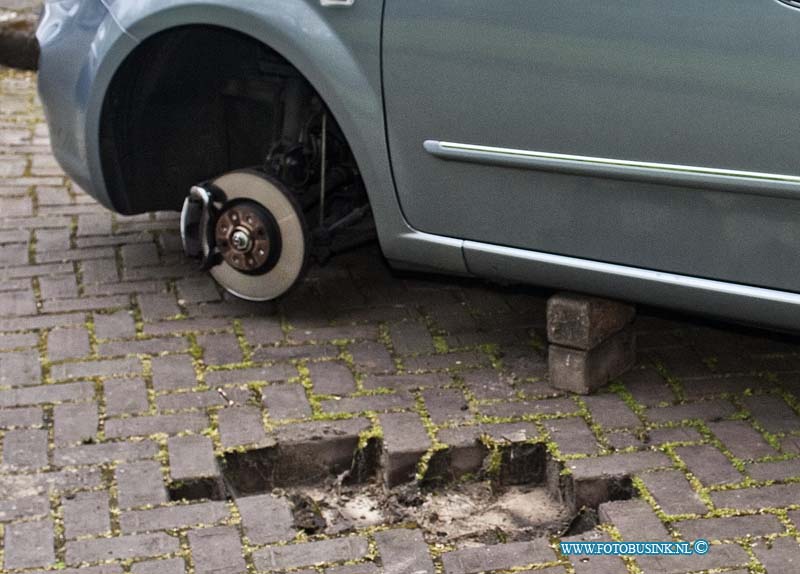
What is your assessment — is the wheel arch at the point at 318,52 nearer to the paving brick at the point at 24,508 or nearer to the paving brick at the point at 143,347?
the paving brick at the point at 143,347

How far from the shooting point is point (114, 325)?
4.28 m

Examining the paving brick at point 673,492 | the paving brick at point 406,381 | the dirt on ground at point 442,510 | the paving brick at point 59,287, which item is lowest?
the dirt on ground at point 442,510

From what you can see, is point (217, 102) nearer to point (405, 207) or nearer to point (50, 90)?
point (50, 90)

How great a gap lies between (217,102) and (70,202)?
1.16 metres

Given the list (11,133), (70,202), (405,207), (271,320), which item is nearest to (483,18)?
(405,207)

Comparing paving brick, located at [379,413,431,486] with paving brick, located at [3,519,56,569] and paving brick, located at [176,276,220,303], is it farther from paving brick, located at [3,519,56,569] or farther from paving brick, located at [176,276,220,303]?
paving brick, located at [176,276,220,303]

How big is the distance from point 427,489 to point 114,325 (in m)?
Result: 1.33

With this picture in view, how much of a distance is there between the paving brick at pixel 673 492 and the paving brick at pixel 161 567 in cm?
116

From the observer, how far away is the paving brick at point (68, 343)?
13.4ft

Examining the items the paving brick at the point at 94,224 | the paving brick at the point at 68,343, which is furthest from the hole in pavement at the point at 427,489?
the paving brick at the point at 94,224

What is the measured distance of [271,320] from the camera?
4.33 m

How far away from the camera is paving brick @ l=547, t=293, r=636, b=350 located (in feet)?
12.2

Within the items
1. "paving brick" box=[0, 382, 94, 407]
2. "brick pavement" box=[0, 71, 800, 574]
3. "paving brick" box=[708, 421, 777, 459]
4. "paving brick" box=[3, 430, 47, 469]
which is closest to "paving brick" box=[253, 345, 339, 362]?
"brick pavement" box=[0, 71, 800, 574]

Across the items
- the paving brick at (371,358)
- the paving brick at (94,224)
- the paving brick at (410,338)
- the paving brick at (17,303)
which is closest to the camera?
the paving brick at (371,358)
